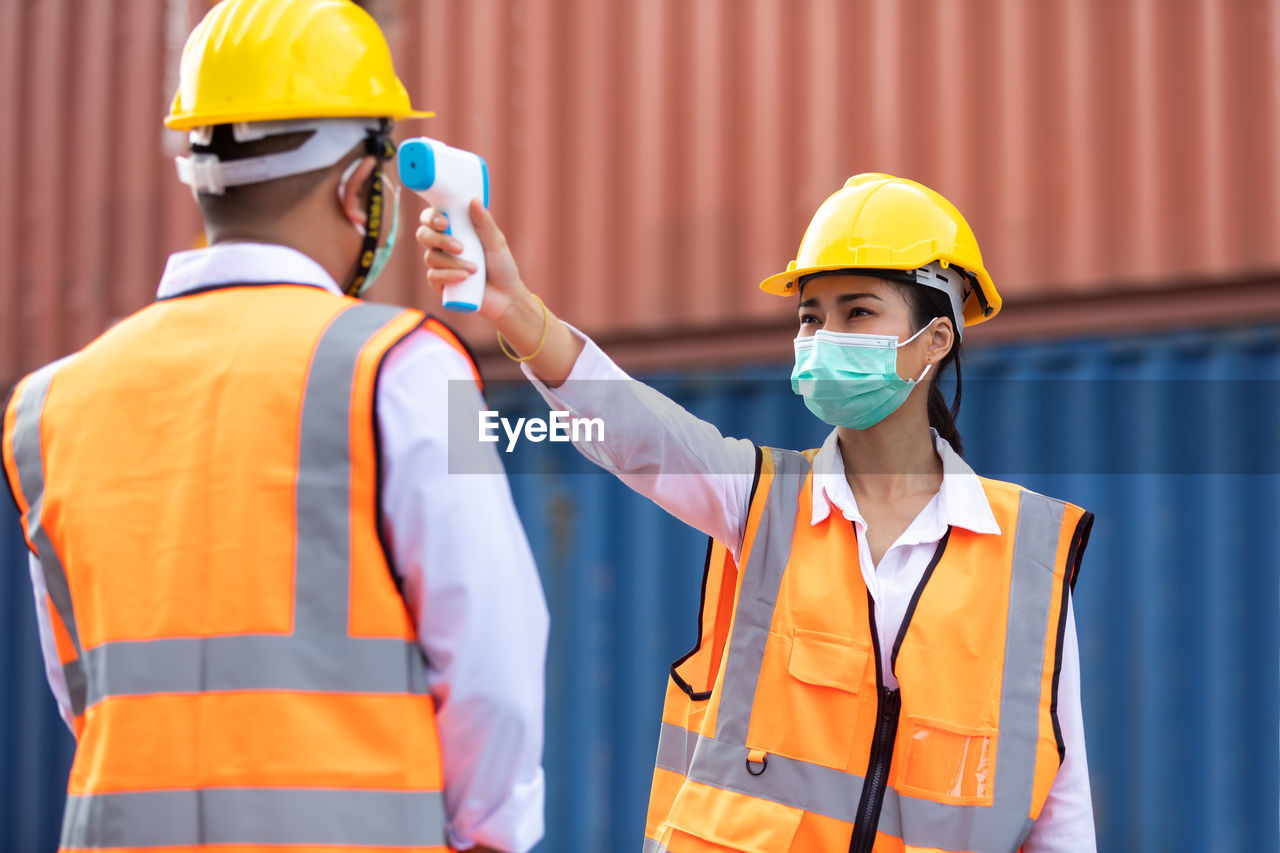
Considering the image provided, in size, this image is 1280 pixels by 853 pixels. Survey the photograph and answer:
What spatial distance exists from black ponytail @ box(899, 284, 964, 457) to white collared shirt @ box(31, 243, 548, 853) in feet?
3.86

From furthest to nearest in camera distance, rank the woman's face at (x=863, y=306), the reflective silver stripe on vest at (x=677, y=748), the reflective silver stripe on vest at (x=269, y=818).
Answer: the woman's face at (x=863, y=306) → the reflective silver stripe on vest at (x=677, y=748) → the reflective silver stripe on vest at (x=269, y=818)

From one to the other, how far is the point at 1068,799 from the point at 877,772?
0.37m

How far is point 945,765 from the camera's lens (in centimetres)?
196

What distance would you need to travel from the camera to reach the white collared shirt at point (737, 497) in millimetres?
2020

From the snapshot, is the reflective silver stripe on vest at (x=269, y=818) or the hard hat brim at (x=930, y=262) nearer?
the reflective silver stripe on vest at (x=269, y=818)

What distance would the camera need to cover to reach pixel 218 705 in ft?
4.39

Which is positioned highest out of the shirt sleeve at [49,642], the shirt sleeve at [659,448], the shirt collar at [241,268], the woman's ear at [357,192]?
the woman's ear at [357,192]

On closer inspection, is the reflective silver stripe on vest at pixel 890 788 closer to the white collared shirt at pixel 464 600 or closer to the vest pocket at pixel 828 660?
the vest pocket at pixel 828 660

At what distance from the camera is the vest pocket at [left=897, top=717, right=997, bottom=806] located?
1962 mm

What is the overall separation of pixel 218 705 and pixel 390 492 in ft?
1.01

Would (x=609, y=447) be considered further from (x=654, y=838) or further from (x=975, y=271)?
(x=975, y=271)

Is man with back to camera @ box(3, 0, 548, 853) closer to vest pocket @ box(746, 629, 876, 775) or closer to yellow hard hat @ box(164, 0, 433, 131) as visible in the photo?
yellow hard hat @ box(164, 0, 433, 131)

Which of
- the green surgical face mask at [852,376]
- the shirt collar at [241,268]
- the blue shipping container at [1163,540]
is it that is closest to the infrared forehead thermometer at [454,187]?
the shirt collar at [241,268]

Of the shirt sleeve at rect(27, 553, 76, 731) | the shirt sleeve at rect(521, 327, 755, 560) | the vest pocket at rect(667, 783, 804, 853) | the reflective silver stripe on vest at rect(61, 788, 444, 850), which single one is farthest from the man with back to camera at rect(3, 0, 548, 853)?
the vest pocket at rect(667, 783, 804, 853)
